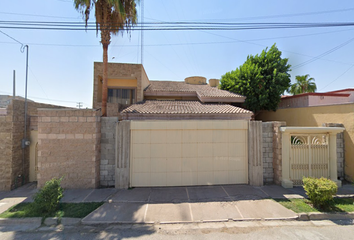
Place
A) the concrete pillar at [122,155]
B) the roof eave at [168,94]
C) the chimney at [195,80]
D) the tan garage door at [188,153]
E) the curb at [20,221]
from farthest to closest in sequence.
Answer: the chimney at [195,80]
the roof eave at [168,94]
the tan garage door at [188,153]
the concrete pillar at [122,155]
the curb at [20,221]

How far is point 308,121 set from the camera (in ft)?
32.3

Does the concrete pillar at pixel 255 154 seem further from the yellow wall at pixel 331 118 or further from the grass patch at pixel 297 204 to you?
the yellow wall at pixel 331 118

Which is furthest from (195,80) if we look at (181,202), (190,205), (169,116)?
(190,205)

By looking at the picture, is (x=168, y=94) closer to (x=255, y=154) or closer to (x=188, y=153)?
(x=188, y=153)

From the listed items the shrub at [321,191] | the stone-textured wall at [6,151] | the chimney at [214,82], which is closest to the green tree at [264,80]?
the chimney at [214,82]

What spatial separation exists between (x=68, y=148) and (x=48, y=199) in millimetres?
2148

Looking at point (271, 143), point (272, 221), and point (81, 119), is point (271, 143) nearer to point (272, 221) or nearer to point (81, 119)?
point (272, 221)

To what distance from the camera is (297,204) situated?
502cm

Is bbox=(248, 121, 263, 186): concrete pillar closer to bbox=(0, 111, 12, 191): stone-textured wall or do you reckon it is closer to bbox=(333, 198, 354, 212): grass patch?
bbox=(333, 198, 354, 212): grass patch

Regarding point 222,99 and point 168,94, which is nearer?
point 222,99

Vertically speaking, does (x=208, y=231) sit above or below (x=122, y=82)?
below

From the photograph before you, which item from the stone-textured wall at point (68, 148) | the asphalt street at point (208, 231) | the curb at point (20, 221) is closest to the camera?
the asphalt street at point (208, 231)

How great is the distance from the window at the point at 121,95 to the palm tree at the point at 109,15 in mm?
5177

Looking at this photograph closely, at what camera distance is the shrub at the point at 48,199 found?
14.4 ft
